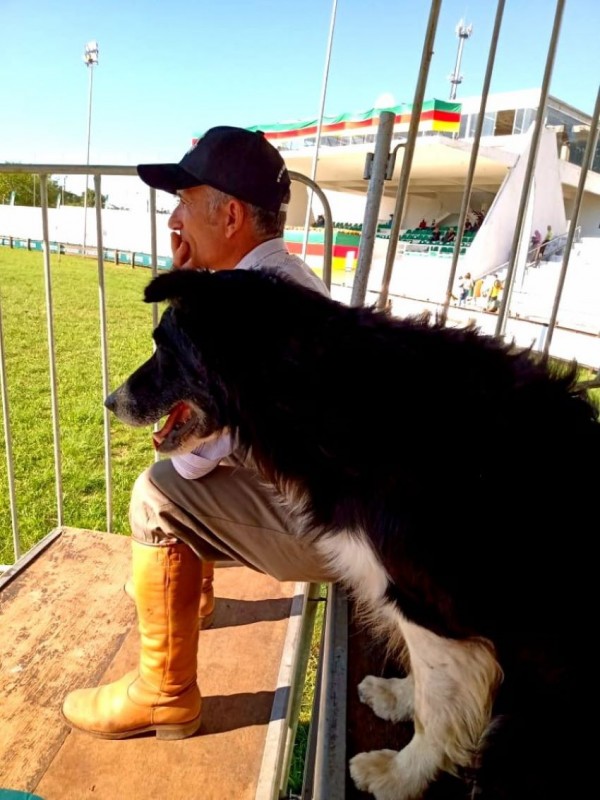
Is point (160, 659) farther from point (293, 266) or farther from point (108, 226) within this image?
point (108, 226)

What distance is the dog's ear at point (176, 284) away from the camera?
5.16 ft

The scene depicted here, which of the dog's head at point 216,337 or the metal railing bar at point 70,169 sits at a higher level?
the metal railing bar at point 70,169

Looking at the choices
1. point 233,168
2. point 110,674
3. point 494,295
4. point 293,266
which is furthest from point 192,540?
point 494,295

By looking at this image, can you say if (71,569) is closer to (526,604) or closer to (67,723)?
(67,723)

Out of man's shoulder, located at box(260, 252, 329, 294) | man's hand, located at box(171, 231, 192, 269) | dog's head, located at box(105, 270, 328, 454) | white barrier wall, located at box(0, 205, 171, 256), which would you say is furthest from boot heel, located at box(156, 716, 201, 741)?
white barrier wall, located at box(0, 205, 171, 256)

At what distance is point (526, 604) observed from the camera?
1364 millimetres

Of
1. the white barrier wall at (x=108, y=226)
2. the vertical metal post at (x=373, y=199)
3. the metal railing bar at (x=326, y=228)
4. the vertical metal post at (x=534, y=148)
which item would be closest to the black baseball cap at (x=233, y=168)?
the vertical metal post at (x=373, y=199)

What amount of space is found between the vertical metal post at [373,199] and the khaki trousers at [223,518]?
1.11 meters

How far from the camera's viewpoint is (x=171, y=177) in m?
2.16

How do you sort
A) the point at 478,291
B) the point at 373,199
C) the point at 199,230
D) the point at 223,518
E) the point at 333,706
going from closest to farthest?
1. the point at 333,706
2. the point at 223,518
3. the point at 199,230
4. the point at 373,199
5. the point at 478,291

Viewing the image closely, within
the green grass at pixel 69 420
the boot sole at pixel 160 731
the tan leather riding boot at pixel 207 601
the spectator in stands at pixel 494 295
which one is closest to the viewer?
the boot sole at pixel 160 731

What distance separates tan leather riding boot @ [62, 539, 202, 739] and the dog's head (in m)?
0.56

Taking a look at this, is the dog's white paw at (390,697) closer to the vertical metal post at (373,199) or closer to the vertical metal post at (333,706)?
the vertical metal post at (333,706)

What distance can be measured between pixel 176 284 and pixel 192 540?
913 millimetres
